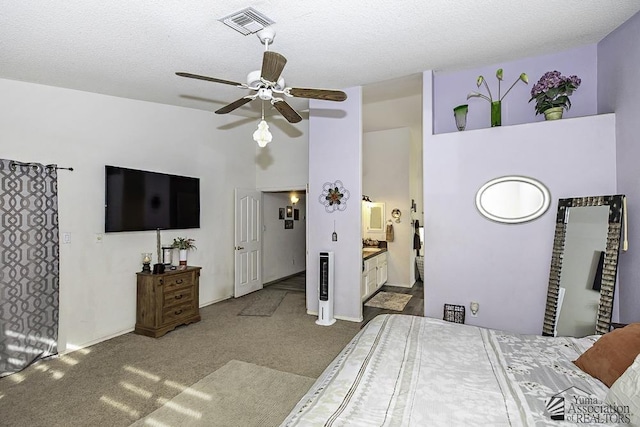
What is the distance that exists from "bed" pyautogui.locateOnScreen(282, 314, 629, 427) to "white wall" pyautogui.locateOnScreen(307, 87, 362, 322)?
2300 millimetres

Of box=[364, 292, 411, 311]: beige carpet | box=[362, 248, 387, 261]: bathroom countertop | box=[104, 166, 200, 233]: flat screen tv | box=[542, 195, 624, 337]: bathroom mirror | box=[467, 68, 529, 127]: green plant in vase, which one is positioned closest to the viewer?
box=[542, 195, 624, 337]: bathroom mirror

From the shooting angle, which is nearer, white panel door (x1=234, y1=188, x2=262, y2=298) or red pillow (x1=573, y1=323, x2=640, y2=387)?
red pillow (x1=573, y1=323, x2=640, y2=387)

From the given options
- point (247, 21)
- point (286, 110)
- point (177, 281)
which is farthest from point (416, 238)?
point (247, 21)

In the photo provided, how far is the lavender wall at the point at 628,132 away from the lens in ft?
8.64

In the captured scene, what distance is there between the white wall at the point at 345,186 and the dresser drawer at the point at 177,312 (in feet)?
5.35

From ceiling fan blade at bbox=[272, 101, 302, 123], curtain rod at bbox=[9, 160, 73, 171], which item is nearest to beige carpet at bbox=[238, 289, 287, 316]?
curtain rod at bbox=[9, 160, 73, 171]

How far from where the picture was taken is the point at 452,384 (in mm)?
1565

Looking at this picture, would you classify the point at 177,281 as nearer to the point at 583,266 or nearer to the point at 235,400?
the point at 235,400

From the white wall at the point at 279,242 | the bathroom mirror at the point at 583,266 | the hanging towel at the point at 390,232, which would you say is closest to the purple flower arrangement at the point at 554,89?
the bathroom mirror at the point at 583,266

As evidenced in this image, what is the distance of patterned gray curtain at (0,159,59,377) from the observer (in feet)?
10.0

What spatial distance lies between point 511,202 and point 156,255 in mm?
4437

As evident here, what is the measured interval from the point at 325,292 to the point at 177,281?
1932 millimetres

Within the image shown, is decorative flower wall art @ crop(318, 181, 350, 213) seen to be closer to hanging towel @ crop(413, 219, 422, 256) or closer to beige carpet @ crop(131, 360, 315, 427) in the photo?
beige carpet @ crop(131, 360, 315, 427)

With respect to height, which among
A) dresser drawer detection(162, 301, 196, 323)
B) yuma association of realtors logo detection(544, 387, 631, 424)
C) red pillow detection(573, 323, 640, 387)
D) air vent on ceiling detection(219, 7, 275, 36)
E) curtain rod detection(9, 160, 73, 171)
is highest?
air vent on ceiling detection(219, 7, 275, 36)
